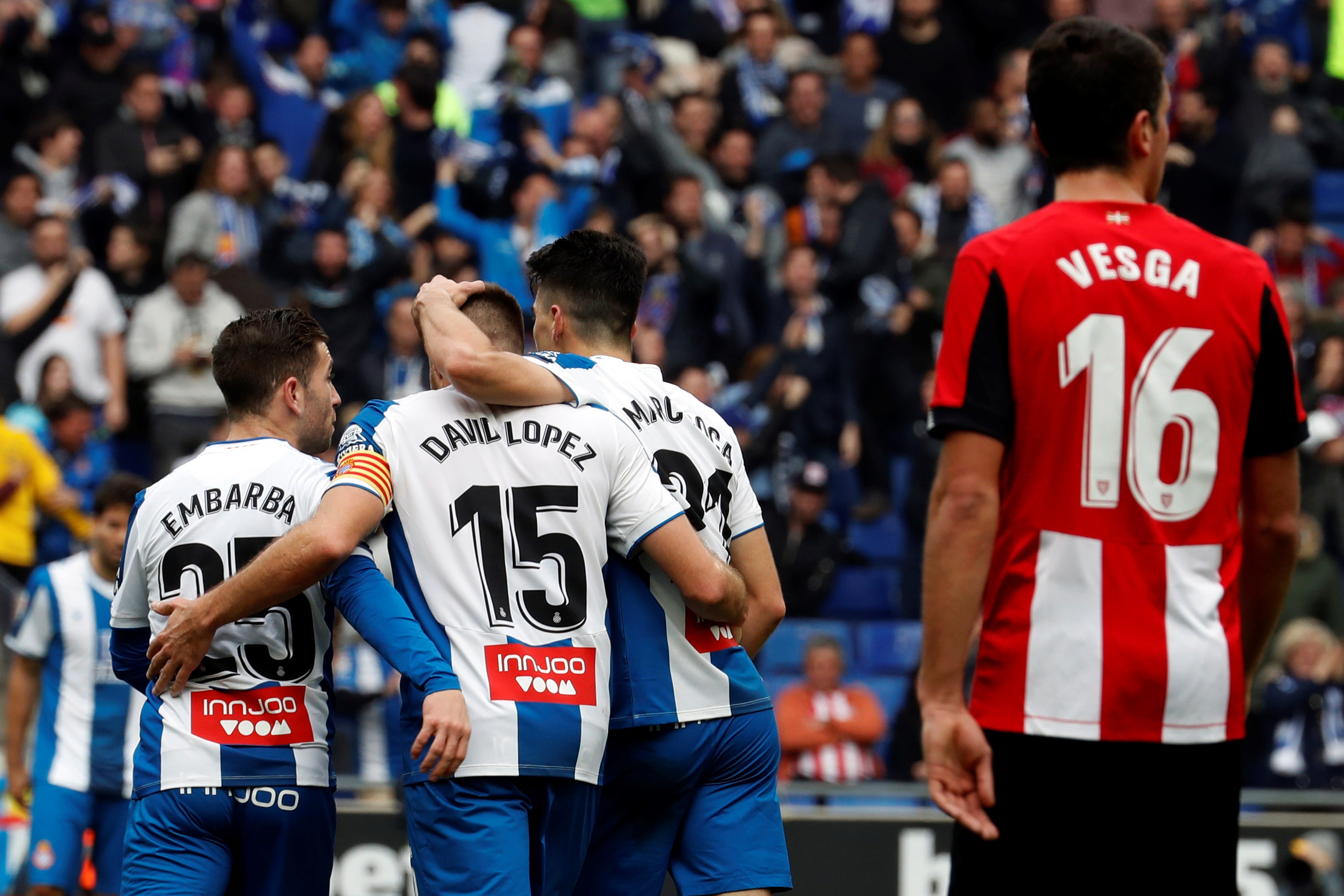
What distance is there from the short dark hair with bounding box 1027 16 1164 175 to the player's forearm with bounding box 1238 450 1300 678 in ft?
2.49

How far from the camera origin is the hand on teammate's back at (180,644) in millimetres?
4180

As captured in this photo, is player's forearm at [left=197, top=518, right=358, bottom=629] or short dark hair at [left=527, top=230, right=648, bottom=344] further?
short dark hair at [left=527, top=230, right=648, bottom=344]

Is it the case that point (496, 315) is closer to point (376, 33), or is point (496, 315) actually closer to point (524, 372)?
point (524, 372)

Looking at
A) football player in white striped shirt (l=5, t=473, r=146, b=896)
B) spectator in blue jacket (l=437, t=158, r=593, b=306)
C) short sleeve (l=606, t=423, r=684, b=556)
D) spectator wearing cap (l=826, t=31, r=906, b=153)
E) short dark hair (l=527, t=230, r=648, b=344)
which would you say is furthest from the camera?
spectator wearing cap (l=826, t=31, r=906, b=153)

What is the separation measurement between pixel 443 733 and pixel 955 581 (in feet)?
4.58

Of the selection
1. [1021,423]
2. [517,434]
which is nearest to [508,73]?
[517,434]

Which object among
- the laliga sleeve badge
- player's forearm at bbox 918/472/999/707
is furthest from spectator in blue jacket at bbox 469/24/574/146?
player's forearm at bbox 918/472/999/707

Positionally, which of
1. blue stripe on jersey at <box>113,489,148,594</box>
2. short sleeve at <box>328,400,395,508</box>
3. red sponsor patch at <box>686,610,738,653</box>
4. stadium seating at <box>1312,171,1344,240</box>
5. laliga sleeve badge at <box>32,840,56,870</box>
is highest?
stadium seating at <box>1312,171,1344,240</box>

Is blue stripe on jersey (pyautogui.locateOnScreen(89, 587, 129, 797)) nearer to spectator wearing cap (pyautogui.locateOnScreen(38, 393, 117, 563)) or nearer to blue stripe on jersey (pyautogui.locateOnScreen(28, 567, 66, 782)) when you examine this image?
blue stripe on jersey (pyautogui.locateOnScreen(28, 567, 66, 782))

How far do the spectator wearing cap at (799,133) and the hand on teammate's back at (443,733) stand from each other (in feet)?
33.9

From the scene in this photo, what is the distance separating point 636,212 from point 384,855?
689cm

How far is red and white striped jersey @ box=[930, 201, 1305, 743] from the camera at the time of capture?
10.7 feet

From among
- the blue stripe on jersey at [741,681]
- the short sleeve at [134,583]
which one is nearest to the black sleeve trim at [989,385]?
the blue stripe on jersey at [741,681]

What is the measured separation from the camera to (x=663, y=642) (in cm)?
447
